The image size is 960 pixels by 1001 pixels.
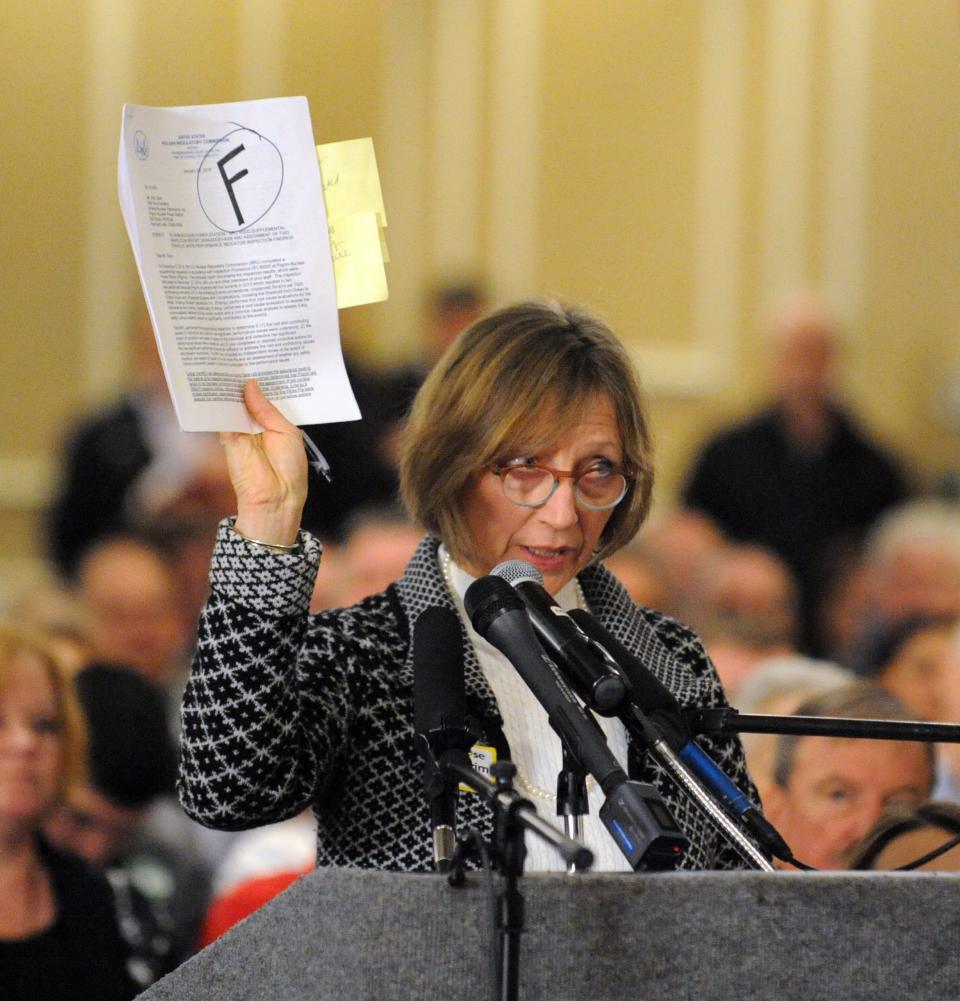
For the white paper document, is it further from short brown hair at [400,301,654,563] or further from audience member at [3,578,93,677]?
audience member at [3,578,93,677]

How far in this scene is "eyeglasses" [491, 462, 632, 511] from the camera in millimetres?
1966

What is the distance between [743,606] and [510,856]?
3625mm

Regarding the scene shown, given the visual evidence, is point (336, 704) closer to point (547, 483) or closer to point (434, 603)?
point (434, 603)

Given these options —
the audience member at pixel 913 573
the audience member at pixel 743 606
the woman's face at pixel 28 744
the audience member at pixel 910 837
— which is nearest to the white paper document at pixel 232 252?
the audience member at pixel 910 837

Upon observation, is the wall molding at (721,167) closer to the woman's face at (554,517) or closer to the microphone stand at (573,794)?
the woman's face at (554,517)

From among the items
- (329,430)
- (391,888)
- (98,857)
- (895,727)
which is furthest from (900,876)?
(329,430)

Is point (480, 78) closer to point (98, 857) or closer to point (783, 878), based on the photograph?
point (98, 857)

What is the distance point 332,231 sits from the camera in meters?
1.85

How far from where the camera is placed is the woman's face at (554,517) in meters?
1.96

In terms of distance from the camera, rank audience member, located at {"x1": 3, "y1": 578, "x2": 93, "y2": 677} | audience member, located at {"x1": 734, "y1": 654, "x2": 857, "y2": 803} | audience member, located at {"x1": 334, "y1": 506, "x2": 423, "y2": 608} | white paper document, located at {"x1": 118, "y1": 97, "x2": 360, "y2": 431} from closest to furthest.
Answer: white paper document, located at {"x1": 118, "y1": 97, "x2": 360, "y2": 431} < audience member, located at {"x1": 734, "y1": 654, "x2": 857, "y2": 803} < audience member, located at {"x1": 3, "y1": 578, "x2": 93, "y2": 677} < audience member, located at {"x1": 334, "y1": 506, "x2": 423, "y2": 608}

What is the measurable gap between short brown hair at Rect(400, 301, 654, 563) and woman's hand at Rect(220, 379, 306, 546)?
23 centimetres

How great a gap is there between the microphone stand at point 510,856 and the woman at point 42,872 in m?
1.52

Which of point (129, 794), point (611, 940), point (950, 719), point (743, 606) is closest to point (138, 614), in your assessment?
point (129, 794)

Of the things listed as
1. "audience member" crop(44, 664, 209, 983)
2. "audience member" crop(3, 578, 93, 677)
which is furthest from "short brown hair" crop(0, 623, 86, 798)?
"audience member" crop(3, 578, 93, 677)
